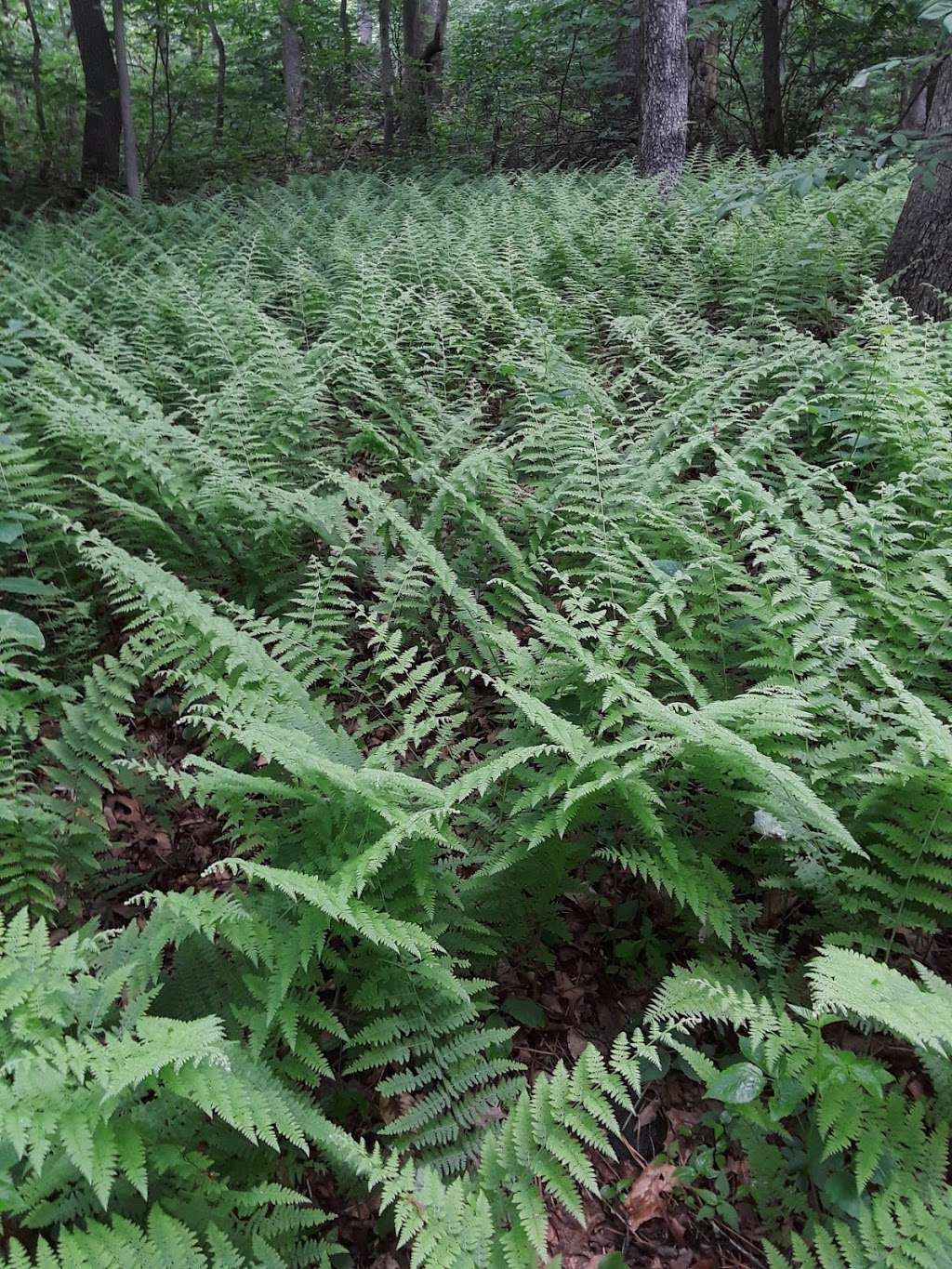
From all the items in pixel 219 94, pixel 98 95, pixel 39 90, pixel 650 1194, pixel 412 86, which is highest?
pixel 219 94

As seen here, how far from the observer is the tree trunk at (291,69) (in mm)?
12742

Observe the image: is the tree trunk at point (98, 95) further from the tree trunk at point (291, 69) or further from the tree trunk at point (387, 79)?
the tree trunk at point (387, 79)

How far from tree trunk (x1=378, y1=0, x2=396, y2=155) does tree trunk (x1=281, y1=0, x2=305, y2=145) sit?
143cm

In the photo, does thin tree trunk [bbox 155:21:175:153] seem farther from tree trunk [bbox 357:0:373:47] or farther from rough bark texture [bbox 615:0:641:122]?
tree trunk [bbox 357:0:373:47]

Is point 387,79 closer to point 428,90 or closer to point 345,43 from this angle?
point 428,90

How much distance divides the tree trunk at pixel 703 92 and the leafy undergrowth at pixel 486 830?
343 inches

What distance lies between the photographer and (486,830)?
289 cm

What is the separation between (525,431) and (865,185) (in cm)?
619

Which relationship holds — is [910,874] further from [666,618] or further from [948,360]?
[948,360]

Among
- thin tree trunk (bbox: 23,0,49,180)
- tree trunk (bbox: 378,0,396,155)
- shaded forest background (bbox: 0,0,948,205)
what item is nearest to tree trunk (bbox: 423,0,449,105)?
shaded forest background (bbox: 0,0,948,205)

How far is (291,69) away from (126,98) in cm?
522

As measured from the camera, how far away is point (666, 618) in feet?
10.7

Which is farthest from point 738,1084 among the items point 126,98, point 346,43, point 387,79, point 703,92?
point 346,43

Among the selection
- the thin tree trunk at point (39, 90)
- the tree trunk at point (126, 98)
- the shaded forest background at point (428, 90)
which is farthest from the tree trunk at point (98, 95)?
the tree trunk at point (126, 98)
